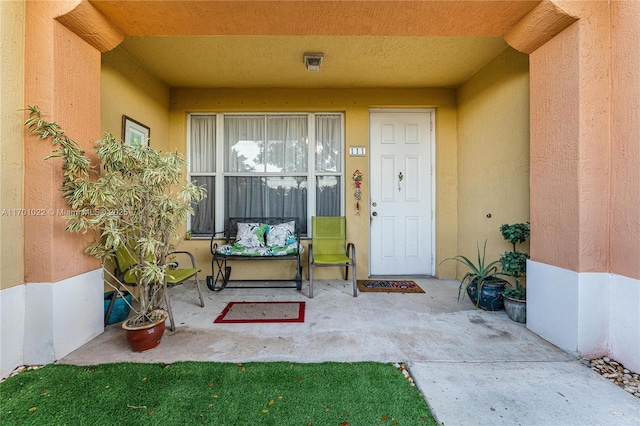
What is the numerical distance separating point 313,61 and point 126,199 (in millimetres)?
2181

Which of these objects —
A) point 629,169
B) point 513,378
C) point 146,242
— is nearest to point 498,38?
point 629,169

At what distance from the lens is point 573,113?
1808 millimetres

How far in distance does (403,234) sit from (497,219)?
45.2 inches

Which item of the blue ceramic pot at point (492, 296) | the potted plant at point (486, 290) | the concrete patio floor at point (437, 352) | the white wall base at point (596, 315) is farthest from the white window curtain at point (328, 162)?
the white wall base at point (596, 315)

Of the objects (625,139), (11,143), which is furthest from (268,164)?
(625,139)

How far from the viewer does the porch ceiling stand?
6.07 ft

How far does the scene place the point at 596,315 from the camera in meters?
1.77

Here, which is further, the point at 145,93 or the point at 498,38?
the point at 145,93

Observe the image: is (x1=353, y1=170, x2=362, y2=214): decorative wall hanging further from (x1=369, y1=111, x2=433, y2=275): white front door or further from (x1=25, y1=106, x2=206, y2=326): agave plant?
(x1=25, y1=106, x2=206, y2=326): agave plant

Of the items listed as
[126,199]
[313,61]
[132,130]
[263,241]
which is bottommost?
[263,241]

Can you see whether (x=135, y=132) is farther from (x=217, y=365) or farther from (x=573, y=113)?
(x=573, y=113)

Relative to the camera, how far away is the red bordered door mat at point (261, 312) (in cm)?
234

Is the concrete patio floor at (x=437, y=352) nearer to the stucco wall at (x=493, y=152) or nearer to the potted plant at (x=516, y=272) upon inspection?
the potted plant at (x=516, y=272)

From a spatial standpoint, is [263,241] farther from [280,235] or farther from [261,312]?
[261,312]
